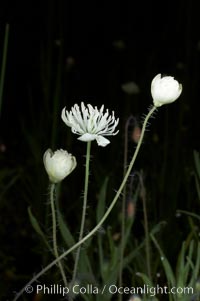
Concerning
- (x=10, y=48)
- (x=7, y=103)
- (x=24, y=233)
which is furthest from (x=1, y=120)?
(x=24, y=233)

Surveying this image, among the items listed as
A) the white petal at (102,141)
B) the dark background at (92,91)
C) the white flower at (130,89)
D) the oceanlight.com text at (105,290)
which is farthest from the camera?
the white flower at (130,89)

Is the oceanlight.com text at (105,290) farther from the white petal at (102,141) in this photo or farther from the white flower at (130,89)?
the white flower at (130,89)

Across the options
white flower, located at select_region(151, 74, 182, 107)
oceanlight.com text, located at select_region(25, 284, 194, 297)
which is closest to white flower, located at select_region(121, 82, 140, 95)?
oceanlight.com text, located at select_region(25, 284, 194, 297)

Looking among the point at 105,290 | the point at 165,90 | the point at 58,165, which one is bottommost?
the point at 105,290

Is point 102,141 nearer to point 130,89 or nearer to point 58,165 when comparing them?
point 58,165

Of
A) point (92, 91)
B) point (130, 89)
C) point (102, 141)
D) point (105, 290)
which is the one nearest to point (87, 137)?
point (102, 141)

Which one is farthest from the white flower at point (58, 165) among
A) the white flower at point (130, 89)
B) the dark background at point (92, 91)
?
the white flower at point (130, 89)

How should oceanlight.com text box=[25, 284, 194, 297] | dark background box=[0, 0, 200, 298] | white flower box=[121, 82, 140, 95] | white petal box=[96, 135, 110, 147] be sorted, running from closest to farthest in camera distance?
white petal box=[96, 135, 110, 147], oceanlight.com text box=[25, 284, 194, 297], dark background box=[0, 0, 200, 298], white flower box=[121, 82, 140, 95]

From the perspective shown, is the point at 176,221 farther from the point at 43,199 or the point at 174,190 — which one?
the point at 43,199

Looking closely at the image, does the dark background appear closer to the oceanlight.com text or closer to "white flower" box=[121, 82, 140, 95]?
"white flower" box=[121, 82, 140, 95]
